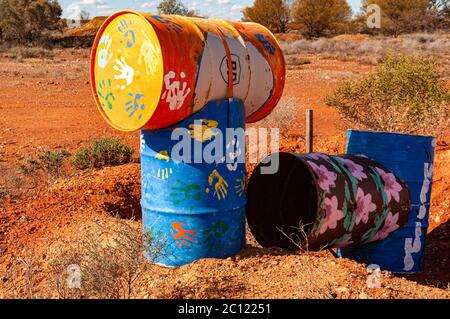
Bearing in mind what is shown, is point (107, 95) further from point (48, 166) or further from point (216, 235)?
point (48, 166)

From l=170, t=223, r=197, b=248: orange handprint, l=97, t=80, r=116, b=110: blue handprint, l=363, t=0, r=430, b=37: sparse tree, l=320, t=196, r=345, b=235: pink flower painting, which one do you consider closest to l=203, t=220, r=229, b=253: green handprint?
l=170, t=223, r=197, b=248: orange handprint

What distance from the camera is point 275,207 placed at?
5348 mm

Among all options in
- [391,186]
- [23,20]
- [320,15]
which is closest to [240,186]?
[391,186]

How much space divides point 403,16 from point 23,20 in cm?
2708

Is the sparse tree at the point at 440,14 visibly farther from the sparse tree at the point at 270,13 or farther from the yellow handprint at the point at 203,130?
the yellow handprint at the point at 203,130

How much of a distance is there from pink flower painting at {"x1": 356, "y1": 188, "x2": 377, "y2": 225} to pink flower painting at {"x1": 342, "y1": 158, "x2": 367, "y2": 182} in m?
0.13

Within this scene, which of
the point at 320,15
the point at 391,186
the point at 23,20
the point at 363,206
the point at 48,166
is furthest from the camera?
the point at 320,15

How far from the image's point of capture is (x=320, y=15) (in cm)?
4569

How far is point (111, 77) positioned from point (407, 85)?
20.7 feet

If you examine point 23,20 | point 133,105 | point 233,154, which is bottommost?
point 233,154

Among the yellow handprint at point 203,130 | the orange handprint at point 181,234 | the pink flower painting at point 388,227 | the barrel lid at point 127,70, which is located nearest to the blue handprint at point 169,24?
the barrel lid at point 127,70

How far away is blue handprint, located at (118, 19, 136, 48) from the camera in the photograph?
390 centimetres
